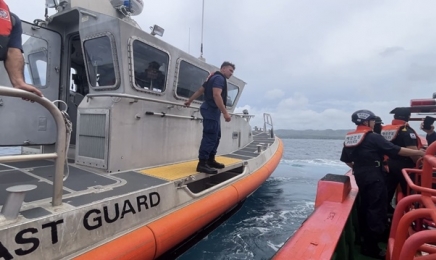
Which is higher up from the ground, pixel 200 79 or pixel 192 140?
pixel 200 79

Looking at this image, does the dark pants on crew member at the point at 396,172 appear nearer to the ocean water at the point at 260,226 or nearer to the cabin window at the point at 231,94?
the ocean water at the point at 260,226

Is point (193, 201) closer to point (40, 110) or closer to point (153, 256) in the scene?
point (153, 256)

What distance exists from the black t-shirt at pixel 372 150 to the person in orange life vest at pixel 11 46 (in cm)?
315

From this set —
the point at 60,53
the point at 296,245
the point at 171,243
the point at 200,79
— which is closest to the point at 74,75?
the point at 60,53

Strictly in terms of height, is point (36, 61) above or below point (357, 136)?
above

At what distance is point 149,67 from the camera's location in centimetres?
364

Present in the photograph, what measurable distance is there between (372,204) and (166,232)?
2.16 m

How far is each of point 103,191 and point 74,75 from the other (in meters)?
3.08

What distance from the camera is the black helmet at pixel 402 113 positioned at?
141 inches

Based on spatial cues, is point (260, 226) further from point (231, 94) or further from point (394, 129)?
point (231, 94)

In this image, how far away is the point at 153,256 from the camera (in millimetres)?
2250

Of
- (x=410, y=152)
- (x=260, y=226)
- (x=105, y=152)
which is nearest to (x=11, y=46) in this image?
(x=105, y=152)

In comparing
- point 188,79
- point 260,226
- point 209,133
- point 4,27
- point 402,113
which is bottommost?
point 260,226

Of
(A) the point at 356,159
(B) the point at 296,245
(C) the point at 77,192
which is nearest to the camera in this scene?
(B) the point at 296,245
